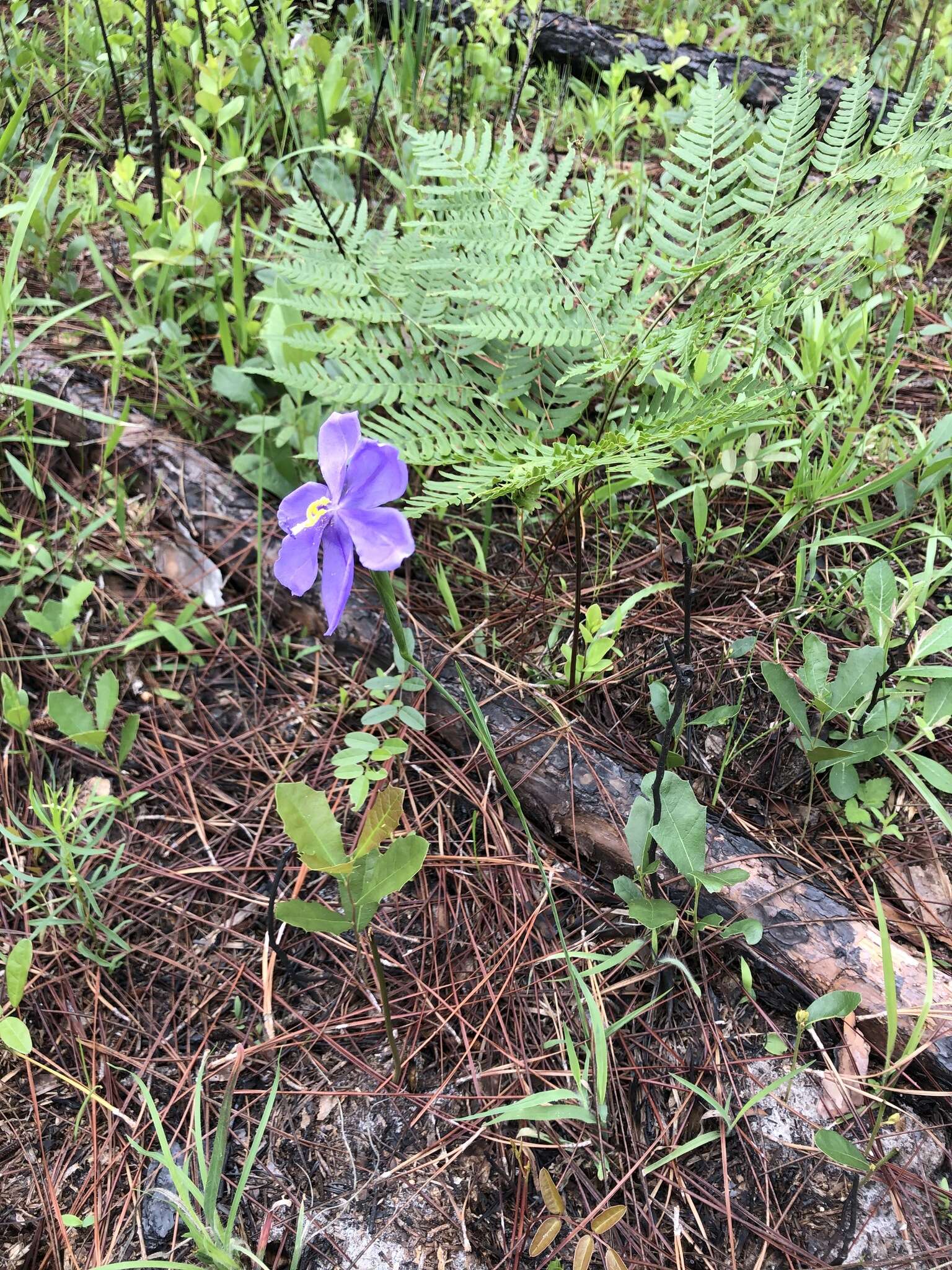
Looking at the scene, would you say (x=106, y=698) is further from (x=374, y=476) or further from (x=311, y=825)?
(x=374, y=476)

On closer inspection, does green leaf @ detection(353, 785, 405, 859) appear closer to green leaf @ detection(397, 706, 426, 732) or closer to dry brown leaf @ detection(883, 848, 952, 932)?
green leaf @ detection(397, 706, 426, 732)

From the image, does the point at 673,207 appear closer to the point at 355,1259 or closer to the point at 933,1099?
the point at 933,1099

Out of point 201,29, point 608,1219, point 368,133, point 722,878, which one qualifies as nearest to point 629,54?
point 368,133

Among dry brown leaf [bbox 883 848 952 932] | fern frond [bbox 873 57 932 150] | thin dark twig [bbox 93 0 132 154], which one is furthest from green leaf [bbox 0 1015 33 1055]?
thin dark twig [bbox 93 0 132 154]

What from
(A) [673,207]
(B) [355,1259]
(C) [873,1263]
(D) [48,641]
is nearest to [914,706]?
(C) [873,1263]

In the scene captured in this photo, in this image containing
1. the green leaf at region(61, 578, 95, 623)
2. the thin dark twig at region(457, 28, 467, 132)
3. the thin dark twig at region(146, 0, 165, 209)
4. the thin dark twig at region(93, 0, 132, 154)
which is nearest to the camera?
the green leaf at region(61, 578, 95, 623)
